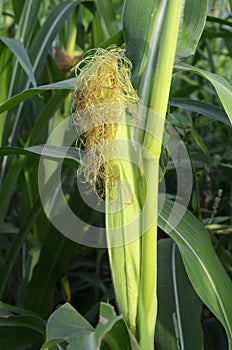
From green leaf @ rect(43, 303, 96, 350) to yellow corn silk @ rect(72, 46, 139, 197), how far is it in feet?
0.38

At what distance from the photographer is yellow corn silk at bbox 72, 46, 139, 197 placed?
19.7 inches

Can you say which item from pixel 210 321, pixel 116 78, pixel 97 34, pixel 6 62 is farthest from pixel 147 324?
pixel 97 34

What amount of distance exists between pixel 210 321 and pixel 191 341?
0.24 m

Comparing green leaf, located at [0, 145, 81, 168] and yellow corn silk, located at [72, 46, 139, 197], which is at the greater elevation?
yellow corn silk, located at [72, 46, 139, 197]

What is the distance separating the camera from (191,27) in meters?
0.61

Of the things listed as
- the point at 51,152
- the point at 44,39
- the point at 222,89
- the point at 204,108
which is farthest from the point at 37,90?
the point at 44,39

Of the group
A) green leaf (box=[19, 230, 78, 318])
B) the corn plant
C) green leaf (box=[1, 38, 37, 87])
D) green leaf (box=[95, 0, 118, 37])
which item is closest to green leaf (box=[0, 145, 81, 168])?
the corn plant

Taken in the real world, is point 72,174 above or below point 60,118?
below

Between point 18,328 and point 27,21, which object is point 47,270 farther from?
point 27,21

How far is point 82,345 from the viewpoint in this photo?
446mm

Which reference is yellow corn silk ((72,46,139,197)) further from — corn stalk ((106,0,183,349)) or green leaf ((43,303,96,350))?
green leaf ((43,303,96,350))

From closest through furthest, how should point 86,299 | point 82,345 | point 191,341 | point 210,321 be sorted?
point 82,345, point 191,341, point 210,321, point 86,299

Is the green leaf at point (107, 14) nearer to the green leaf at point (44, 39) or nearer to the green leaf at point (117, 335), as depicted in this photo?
the green leaf at point (44, 39)

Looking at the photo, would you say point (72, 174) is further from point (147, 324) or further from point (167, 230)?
point (147, 324)
